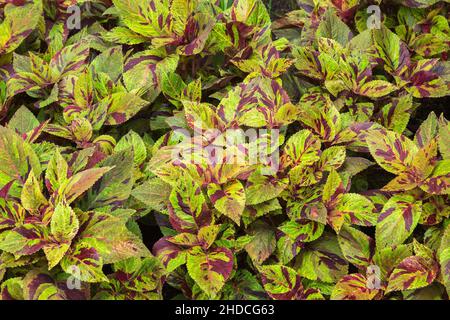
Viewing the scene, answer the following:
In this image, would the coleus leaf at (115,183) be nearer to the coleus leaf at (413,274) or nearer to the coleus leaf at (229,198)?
the coleus leaf at (229,198)

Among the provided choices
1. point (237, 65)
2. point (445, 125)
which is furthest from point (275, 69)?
point (445, 125)

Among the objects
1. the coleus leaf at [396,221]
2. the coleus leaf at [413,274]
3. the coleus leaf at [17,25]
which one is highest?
the coleus leaf at [17,25]

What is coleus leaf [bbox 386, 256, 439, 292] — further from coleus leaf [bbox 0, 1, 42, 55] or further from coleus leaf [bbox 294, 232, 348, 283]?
coleus leaf [bbox 0, 1, 42, 55]

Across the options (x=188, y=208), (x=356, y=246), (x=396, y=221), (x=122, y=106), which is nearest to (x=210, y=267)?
(x=188, y=208)

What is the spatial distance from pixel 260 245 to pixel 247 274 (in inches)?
3.7

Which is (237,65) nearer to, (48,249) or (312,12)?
(312,12)

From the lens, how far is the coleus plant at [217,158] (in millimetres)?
1707

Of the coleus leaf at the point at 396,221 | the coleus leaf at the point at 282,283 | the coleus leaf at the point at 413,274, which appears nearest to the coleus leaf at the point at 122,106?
the coleus leaf at the point at 282,283

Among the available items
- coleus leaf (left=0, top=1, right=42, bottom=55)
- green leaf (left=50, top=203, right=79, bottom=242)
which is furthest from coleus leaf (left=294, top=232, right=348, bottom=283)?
coleus leaf (left=0, top=1, right=42, bottom=55)

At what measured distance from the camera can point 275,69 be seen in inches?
84.8

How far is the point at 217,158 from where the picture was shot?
1.80 m

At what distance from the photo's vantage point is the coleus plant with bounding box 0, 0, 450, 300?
171 cm
